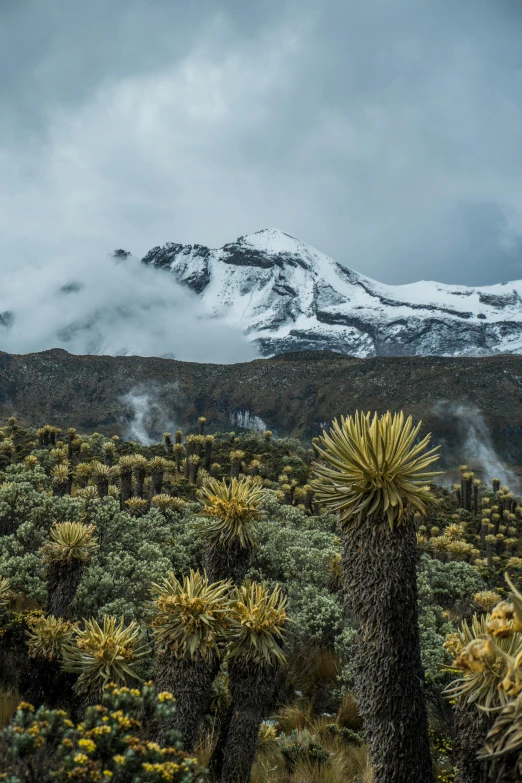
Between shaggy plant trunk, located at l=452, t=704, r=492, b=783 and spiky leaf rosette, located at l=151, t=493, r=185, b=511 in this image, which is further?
spiky leaf rosette, located at l=151, t=493, r=185, b=511

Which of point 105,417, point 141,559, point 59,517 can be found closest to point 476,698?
point 141,559

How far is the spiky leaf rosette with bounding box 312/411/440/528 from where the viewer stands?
14.6ft

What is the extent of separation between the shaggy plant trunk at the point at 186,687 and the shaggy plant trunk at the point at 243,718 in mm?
418

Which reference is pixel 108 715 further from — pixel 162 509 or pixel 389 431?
pixel 162 509

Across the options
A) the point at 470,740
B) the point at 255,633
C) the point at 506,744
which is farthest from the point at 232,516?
the point at 506,744

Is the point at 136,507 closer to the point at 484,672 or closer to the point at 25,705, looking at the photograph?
the point at 25,705

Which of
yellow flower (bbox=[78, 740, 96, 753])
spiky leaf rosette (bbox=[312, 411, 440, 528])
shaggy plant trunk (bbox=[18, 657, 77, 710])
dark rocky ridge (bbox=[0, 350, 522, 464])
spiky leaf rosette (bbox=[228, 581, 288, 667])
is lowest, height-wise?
shaggy plant trunk (bbox=[18, 657, 77, 710])

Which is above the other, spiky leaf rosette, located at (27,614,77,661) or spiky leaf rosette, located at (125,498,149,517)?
spiky leaf rosette, located at (125,498,149,517)

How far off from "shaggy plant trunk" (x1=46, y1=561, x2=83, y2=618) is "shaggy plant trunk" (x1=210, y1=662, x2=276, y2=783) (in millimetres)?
2925

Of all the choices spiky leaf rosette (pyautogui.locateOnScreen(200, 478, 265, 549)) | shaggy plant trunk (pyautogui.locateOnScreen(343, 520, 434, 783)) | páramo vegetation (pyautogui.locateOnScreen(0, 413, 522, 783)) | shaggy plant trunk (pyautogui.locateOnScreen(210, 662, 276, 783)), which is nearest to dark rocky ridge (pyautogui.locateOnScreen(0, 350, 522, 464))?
páramo vegetation (pyautogui.locateOnScreen(0, 413, 522, 783))

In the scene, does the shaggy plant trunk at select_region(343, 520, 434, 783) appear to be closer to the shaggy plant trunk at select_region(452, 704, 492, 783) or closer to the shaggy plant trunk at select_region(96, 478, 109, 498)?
the shaggy plant trunk at select_region(452, 704, 492, 783)

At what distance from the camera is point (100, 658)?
18.1ft

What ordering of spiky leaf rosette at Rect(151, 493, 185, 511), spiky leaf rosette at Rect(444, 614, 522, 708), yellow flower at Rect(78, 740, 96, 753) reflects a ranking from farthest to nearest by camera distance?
spiky leaf rosette at Rect(151, 493, 185, 511) < spiky leaf rosette at Rect(444, 614, 522, 708) < yellow flower at Rect(78, 740, 96, 753)

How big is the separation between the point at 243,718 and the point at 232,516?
91.8 inches
